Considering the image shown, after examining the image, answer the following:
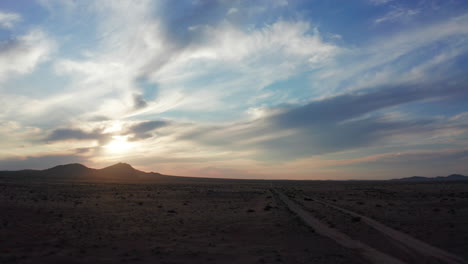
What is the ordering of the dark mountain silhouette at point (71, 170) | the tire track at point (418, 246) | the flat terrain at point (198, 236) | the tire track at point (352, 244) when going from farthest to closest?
the dark mountain silhouette at point (71, 170) < the flat terrain at point (198, 236) < the tire track at point (418, 246) < the tire track at point (352, 244)

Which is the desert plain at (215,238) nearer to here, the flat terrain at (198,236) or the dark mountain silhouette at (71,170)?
the flat terrain at (198,236)

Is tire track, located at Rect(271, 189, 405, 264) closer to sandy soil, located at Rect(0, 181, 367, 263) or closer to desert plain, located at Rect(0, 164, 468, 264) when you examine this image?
desert plain, located at Rect(0, 164, 468, 264)

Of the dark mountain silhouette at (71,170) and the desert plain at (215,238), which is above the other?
the dark mountain silhouette at (71,170)

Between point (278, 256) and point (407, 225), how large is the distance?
39.2ft

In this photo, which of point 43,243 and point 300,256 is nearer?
point 300,256

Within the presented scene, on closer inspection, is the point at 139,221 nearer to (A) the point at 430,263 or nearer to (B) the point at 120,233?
(B) the point at 120,233

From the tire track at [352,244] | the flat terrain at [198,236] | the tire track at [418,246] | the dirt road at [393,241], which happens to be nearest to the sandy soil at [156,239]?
the flat terrain at [198,236]

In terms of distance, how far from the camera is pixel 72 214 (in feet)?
76.7

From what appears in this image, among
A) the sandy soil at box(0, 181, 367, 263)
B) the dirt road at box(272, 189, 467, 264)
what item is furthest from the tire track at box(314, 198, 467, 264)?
the sandy soil at box(0, 181, 367, 263)

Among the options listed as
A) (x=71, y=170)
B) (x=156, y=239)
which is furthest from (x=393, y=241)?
(x=71, y=170)

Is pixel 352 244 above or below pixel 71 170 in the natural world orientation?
below

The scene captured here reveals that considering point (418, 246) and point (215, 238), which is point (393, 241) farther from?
point (215, 238)

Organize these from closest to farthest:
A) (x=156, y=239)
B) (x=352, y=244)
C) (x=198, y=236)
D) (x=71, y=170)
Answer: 1. (x=352, y=244)
2. (x=156, y=239)
3. (x=198, y=236)
4. (x=71, y=170)

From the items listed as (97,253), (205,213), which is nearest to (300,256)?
(97,253)
